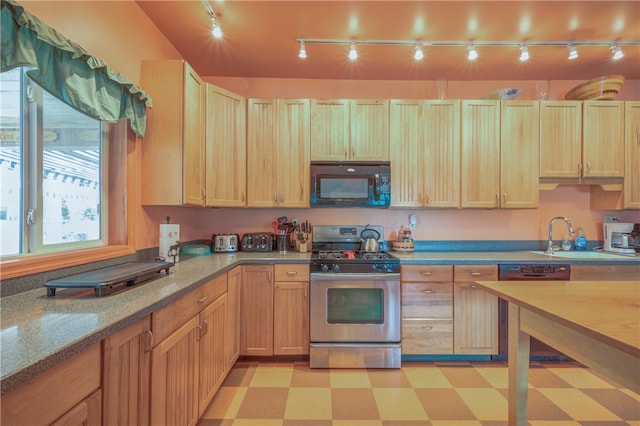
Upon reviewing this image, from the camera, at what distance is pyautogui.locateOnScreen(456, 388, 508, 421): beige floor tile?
189 centimetres

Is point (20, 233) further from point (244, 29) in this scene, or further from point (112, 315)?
point (244, 29)

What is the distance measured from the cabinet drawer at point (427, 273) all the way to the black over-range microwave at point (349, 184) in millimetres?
645

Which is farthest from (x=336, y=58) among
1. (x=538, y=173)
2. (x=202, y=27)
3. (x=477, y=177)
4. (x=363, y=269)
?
(x=538, y=173)

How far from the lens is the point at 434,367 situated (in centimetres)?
249

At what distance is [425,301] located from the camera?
2.53 meters

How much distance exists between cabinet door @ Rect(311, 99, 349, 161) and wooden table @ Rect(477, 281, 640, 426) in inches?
69.1

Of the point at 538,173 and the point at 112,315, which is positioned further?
the point at 538,173

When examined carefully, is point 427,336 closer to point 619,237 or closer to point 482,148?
point 482,148

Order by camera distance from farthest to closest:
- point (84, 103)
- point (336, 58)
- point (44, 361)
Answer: point (336, 58) → point (84, 103) → point (44, 361)

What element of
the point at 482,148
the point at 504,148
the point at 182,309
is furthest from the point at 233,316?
the point at 504,148

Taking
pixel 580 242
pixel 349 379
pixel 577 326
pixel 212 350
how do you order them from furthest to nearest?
pixel 580 242 → pixel 349 379 → pixel 212 350 → pixel 577 326

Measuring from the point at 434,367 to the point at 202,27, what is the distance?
334 cm

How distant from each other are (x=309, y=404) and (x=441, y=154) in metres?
2.39

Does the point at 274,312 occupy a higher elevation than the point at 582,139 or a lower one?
lower
